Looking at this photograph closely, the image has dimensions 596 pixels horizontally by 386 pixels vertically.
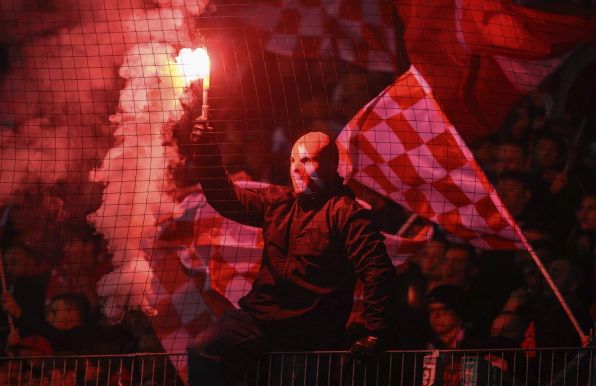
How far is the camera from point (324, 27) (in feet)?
16.8

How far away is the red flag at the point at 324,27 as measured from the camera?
5.11 metres

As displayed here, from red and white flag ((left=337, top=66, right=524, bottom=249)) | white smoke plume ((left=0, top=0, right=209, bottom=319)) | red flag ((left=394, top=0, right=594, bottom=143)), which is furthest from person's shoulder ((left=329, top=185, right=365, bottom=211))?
white smoke plume ((left=0, top=0, right=209, bottom=319))

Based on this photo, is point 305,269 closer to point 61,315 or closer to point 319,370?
point 319,370

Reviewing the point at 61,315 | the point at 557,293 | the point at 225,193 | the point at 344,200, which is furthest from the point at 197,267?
the point at 557,293

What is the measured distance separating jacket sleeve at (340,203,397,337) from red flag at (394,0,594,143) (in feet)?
2.77

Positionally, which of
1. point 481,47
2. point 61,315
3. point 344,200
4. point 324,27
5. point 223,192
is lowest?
point 61,315

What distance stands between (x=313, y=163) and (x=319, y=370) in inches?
42.6

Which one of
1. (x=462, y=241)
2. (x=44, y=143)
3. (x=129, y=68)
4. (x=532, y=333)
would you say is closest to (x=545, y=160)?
(x=462, y=241)

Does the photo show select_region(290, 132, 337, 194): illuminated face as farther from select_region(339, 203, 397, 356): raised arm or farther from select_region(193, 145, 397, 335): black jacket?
select_region(339, 203, 397, 356): raised arm

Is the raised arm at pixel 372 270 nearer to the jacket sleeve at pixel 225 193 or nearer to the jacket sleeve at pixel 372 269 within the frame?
the jacket sleeve at pixel 372 269

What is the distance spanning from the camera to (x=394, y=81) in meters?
5.09

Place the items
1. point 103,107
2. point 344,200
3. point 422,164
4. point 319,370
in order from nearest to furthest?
point 319,370, point 344,200, point 422,164, point 103,107

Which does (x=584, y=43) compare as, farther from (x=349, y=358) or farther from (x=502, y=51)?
(x=349, y=358)

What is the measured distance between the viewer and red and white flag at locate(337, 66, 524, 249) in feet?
16.5
